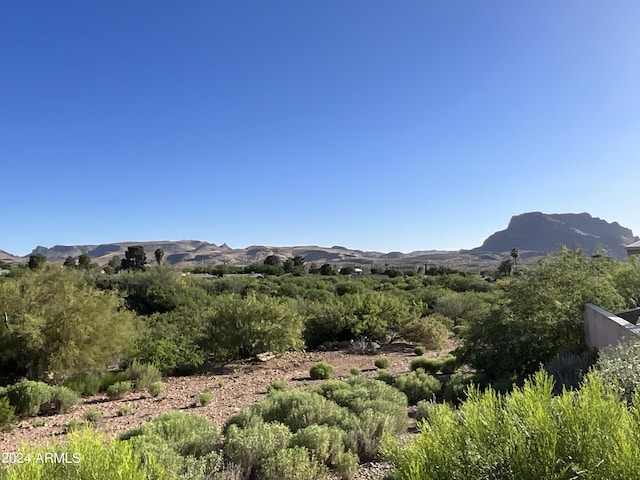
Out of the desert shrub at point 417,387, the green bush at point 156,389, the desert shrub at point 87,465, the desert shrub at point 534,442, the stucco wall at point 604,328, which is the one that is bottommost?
the green bush at point 156,389

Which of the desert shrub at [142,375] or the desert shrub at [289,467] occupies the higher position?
the desert shrub at [289,467]

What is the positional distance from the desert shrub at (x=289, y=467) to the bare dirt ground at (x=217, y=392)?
45.4 inches

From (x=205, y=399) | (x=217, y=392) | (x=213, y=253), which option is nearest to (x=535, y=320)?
(x=205, y=399)

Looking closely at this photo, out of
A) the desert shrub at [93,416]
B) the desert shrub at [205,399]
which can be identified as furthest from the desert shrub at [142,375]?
the desert shrub at [93,416]

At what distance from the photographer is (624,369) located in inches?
215

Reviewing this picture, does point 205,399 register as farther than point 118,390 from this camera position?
No

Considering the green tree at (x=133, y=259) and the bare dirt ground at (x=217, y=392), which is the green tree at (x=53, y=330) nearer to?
the bare dirt ground at (x=217, y=392)

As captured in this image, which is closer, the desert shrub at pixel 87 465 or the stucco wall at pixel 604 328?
the desert shrub at pixel 87 465

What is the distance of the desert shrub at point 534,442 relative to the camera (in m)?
2.66

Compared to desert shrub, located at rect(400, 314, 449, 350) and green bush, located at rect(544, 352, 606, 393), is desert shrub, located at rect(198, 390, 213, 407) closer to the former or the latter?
green bush, located at rect(544, 352, 606, 393)

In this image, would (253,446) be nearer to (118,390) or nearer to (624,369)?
(624,369)

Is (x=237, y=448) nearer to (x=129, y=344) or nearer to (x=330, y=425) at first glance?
(x=330, y=425)

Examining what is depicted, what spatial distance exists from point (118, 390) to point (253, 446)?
22.2 feet

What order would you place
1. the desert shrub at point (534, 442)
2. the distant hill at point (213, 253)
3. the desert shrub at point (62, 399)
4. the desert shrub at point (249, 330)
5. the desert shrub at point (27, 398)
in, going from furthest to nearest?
the distant hill at point (213, 253) < the desert shrub at point (249, 330) < the desert shrub at point (62, 399) < the desert shrub at point (27, 398) < the desert shrub at point (534, 442)
